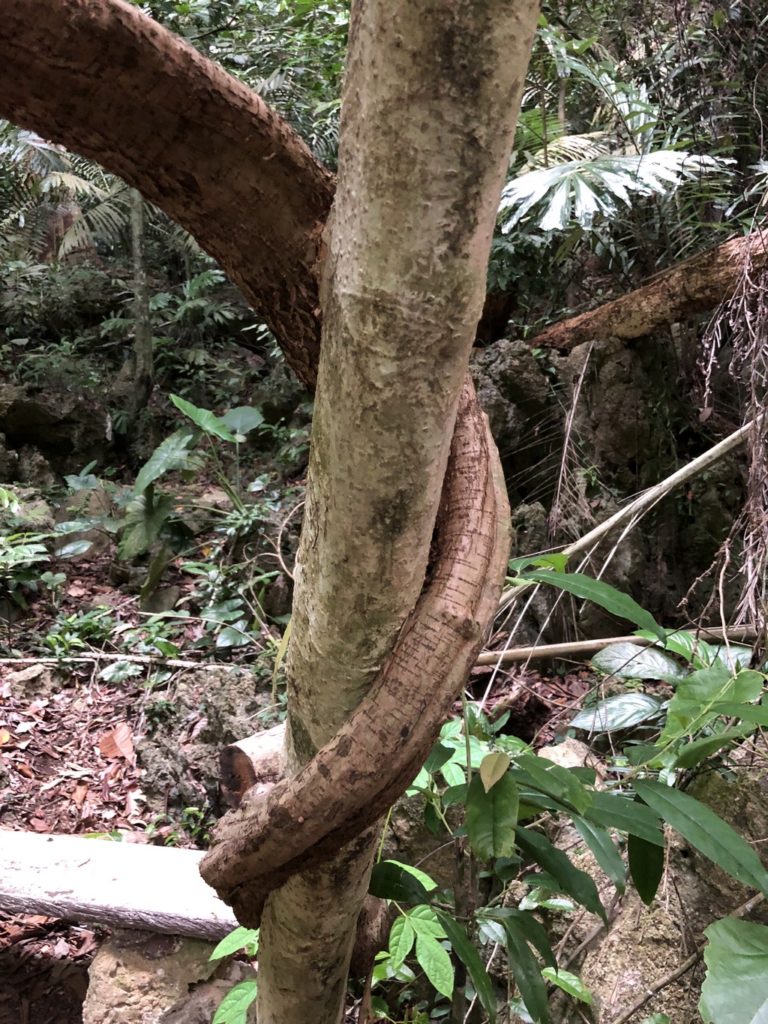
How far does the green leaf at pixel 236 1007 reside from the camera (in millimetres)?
1305

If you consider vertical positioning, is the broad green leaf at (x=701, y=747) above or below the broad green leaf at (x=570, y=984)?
above

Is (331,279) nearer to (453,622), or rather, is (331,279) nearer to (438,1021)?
(453,622)

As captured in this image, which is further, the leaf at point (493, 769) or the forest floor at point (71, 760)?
the forest floor at point (71, 760)

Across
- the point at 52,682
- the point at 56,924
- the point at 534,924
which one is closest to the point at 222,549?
the point at 52,682

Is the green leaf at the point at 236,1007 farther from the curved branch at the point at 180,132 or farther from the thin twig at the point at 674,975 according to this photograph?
the curved branch at the point at 180,132

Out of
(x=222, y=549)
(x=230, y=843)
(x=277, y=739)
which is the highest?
(x=230, y=843)

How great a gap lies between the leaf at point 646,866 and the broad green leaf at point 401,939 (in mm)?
400

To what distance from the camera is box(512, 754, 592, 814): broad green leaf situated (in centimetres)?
92

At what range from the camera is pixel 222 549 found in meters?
4.16

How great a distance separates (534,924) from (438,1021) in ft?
2.98

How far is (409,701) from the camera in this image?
31.3 inches

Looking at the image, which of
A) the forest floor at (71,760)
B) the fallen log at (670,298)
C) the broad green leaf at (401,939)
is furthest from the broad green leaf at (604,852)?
the fallen log at (670,298)

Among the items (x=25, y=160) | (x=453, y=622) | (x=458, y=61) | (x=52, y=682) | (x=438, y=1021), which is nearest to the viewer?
(x=458, y=61)

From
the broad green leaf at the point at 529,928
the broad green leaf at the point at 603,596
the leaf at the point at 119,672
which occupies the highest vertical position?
the broad green leaf at the point at 603,596
